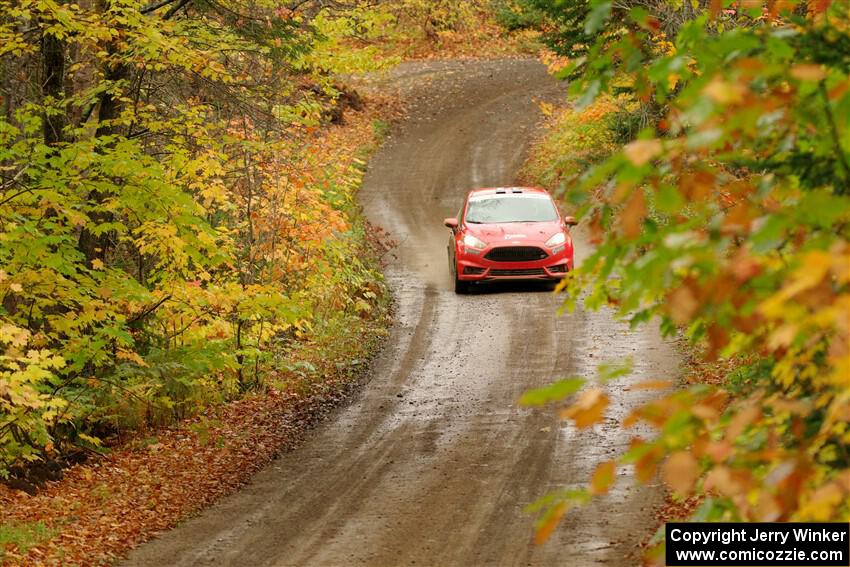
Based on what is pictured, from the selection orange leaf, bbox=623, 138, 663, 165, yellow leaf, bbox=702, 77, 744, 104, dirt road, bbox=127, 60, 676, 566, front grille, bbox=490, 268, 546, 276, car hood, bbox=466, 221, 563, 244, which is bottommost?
dirt road, bbox=127, 60, 676, 566

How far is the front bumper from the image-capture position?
60.5 ft

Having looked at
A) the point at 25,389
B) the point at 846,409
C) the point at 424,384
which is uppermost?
the point at 846,409

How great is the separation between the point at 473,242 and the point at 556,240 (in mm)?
1578

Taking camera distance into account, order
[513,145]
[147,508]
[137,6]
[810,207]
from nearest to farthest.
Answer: [810,207] < [147,508] < [137,6] < [513,145]

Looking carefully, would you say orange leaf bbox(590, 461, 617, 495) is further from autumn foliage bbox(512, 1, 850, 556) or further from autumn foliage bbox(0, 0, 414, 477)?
autumn foliage bbox(0, 0, 414, 477)

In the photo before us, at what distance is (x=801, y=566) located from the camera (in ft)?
12.5

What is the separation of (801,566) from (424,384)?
34.8ft

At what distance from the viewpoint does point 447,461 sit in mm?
10977

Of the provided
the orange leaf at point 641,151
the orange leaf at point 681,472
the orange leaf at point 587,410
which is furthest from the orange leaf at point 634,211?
the orange leaf at point 681,472

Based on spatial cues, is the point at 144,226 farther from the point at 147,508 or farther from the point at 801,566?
the point at 801,566

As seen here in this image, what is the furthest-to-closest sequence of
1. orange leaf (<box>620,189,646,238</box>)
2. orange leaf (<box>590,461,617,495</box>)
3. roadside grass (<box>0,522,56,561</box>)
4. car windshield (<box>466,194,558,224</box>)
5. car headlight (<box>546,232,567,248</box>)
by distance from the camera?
car windshield (<box>466,194,558,224</box>) < car headlight (<box>546,232,567,248</box>) < roadside grass (<box>0,522,56,561</box>) < orange leaf (<box>590,461,617,495</box>) < orange leaf (<box>620,189,646,238</box>)

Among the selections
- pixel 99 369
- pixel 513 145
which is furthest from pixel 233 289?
pixel 513 145

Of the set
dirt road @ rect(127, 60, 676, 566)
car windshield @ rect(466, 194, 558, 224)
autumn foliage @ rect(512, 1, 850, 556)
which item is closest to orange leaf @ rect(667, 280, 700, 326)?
autumn foliage @ rect(512, 1, 850, 556)

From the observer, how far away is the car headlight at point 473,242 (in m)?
18.6
